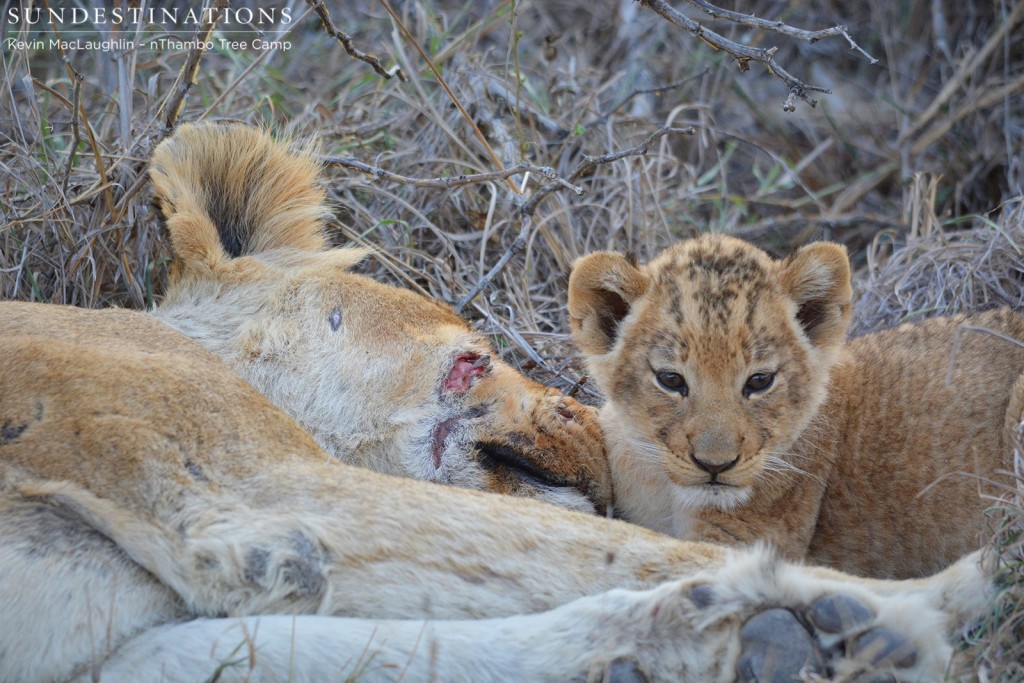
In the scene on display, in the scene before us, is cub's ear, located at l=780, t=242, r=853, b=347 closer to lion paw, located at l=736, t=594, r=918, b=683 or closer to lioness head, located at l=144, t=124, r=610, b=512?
lioness head, located at l=144, t=124, r=610, b=512

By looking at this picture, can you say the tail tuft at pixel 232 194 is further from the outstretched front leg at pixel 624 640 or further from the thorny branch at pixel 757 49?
the outstretched front leg at pixel 624 640

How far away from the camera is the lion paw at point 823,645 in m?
2.22

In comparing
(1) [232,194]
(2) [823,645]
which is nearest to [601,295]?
(1) [232,194]

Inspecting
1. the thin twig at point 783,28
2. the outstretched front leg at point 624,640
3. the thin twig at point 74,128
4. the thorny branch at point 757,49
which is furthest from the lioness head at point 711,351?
the thin twig at point 74,128

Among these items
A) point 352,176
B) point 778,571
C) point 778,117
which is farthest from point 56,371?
point 778,117

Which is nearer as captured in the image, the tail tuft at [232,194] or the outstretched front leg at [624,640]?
the outstretched front leg at [624,640]

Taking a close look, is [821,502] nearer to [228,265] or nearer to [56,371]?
[228,265]

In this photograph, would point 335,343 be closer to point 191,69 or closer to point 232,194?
point 232,194

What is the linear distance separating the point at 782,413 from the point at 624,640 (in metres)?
1.12

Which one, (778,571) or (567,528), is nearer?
(778,571)

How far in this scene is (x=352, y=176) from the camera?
509cm

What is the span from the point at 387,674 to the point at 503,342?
2238 millimetres

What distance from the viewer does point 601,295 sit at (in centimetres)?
355

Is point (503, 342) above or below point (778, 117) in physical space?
below
